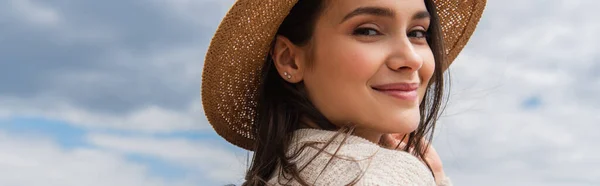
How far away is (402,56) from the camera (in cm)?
307

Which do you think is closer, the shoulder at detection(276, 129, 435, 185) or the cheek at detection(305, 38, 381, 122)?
the shoulder at detection(276, 129, 435, 185)

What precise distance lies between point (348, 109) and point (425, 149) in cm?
84

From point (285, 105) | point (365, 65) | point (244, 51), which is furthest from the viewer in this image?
point (244, 51)

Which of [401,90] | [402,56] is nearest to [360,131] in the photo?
[401,90]

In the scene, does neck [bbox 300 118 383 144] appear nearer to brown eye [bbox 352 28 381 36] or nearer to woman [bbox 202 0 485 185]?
woman [bbox 202 0 485 185]

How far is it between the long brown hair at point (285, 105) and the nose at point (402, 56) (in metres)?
0.33

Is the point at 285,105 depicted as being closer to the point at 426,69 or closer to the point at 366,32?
the point at 366,32

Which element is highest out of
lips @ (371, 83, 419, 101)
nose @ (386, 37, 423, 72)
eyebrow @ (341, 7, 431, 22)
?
eyebrow @ (341, 7, 431, 22)

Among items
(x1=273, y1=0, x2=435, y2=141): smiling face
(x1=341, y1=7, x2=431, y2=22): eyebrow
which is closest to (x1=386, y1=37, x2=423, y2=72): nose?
(x1=273, y1=0, x2=435, y2=141): smiling face

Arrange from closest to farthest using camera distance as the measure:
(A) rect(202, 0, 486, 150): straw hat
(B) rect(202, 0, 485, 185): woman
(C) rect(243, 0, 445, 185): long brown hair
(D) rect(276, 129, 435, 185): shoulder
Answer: (D) rect(276, 129, 435, 185): shoulder
(B) rect(202, 0, 485, 185): woman
(C) rect(243, 0, 445, 185): long brown hair
(A) rect(202, 0, 486, 150): straw hat

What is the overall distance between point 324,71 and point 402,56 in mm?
298

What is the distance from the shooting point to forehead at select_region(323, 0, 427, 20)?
3.09 metres

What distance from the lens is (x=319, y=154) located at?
2.81 m

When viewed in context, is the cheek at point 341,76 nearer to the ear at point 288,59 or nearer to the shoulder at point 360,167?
the ear at point 288,59
